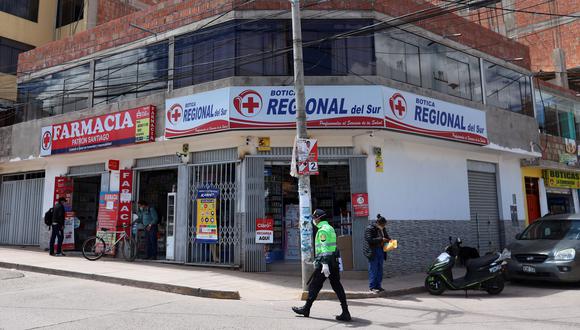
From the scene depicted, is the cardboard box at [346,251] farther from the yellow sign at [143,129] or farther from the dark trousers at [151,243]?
the yellow sign at [143,129]

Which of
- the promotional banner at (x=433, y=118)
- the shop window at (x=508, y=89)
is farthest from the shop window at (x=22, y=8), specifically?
the shop window at (x=508, y=89)

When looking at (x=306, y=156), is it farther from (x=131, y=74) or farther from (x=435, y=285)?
(x=131, y=74)

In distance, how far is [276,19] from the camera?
12609 mm

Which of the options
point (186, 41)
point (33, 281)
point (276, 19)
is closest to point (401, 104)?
point (276, 19)

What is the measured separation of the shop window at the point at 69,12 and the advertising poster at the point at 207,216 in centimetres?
1465

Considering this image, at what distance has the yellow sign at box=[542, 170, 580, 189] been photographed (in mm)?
19484

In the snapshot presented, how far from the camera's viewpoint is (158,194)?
1588cm

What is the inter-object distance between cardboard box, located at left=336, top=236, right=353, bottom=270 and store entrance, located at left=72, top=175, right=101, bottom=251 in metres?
9.77

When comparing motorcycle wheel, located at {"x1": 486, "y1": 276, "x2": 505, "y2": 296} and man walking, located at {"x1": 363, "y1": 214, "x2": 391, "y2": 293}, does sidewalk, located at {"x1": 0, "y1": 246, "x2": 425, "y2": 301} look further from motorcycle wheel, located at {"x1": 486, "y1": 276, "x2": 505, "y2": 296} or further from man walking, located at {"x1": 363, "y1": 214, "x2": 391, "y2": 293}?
motorcycle wheel, located at {"x1": 486, "y1": 276, "x2": 505, "y2": 296}

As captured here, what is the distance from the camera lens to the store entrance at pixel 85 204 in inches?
663

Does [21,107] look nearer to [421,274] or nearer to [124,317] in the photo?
[124,317]

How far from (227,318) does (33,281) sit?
5.97m

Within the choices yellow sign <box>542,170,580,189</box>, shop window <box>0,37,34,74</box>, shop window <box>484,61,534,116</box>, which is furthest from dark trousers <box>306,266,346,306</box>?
shop window <box>0,37,34,74</box>

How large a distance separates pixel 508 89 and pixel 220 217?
12.4m
